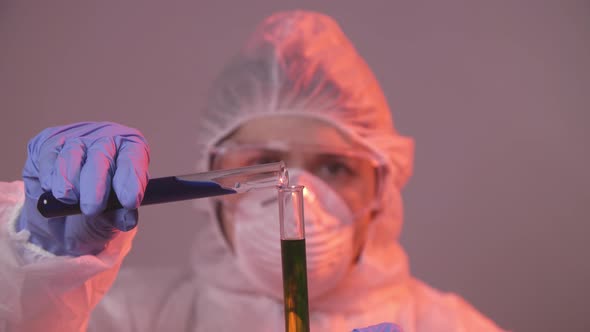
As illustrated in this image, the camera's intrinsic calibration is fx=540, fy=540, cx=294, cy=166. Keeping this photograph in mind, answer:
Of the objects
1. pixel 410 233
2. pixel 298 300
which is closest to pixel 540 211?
pixel 410 233

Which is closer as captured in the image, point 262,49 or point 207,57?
point 262,49

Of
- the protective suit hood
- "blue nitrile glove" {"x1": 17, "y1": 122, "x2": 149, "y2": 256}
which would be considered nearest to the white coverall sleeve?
"blue nitrile glove" {"x1": 17, "y1": 122, "x2": 149, "y2": 256}

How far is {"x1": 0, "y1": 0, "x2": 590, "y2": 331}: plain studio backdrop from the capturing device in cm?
201

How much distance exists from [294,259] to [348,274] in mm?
804

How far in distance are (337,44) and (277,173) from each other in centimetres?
88

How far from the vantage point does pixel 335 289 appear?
5.15 feet

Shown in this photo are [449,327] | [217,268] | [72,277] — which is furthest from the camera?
[217,268]

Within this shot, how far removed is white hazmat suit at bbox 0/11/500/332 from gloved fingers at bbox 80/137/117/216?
69cm

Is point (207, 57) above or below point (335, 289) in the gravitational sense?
above

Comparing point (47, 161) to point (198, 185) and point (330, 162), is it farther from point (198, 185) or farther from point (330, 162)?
point (330, 162)

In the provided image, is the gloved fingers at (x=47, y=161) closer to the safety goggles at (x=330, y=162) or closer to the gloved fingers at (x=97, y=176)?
the gloved fingers at (x=97, y=176)

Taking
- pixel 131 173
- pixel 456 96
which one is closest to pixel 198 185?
pixel 131 173

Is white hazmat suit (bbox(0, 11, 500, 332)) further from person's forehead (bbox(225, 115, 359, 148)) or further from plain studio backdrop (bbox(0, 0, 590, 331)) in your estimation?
plain studio backdrop (bbox(0, 0, 590, 331))

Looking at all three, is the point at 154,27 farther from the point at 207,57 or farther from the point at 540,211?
the point at 540,211
